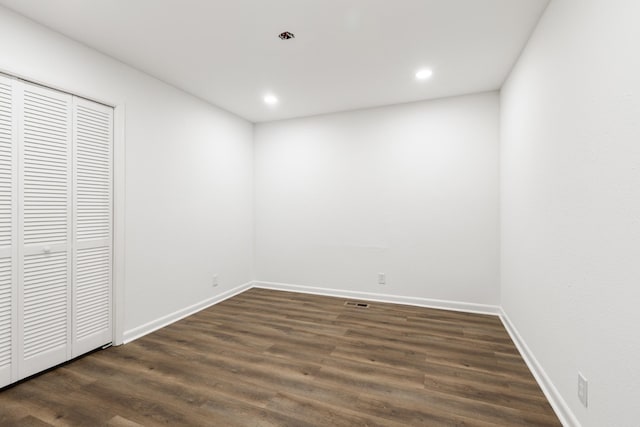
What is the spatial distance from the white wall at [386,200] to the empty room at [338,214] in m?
0.03

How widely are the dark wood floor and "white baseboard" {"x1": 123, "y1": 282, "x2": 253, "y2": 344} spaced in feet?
0.42

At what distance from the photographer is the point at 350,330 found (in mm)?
3152

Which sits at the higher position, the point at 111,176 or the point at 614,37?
the point at 614,37

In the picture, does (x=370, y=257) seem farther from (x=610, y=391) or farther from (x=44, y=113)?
(x=44, y=113)

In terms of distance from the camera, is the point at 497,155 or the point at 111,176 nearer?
the point at 111,176

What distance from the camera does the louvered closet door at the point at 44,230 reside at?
2.19 m

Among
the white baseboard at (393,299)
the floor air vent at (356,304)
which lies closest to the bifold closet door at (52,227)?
the white baseboard at (393,299)

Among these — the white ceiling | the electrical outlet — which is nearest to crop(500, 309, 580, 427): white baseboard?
the electrical outlet

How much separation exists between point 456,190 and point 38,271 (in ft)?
13.8

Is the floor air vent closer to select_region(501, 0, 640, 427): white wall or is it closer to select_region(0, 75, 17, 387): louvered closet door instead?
select_region(501, 0, 640, 427): white wall

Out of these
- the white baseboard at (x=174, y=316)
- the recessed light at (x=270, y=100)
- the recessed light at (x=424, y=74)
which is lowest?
the white baseboard at (x=174, y=316)

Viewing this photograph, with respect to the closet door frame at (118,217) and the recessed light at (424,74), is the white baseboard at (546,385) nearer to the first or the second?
the recessed light at (424,74)

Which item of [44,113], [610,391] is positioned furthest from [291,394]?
[44,113]

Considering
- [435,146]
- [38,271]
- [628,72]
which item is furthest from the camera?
[435,146]
